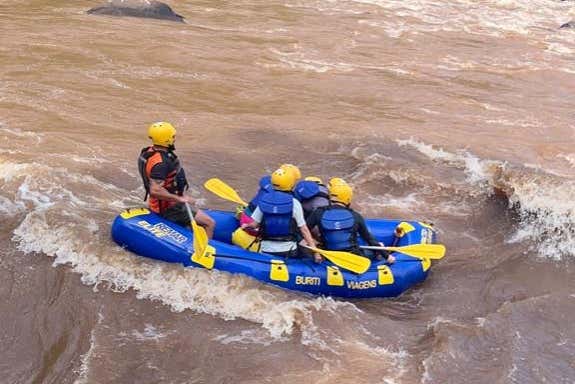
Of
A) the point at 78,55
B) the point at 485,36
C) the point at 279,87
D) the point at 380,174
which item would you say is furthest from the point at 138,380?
the point at 485,36

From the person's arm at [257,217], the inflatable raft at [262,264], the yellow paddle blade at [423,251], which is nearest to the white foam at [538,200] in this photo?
the yellow paddle blade at [423,251]

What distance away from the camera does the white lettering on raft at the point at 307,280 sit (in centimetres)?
548

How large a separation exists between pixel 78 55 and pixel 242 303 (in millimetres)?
8609

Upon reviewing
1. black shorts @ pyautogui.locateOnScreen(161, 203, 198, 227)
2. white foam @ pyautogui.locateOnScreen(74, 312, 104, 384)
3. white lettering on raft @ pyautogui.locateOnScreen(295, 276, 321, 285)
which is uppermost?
black shorts @ pyautogui.locateOnScreen(161, 203, 198, 227)

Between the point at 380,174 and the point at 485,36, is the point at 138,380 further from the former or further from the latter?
the point at 485,36

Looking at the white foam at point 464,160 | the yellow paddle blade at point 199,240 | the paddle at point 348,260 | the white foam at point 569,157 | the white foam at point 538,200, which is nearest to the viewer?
the yellow paddle blade at point 199,240

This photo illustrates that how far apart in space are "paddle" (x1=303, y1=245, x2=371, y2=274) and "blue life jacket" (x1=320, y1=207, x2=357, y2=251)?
0.40ft

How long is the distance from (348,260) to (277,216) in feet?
2.38

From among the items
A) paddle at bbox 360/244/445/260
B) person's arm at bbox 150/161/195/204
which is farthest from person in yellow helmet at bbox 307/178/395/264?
person's arm at bbox 150/161/195/204

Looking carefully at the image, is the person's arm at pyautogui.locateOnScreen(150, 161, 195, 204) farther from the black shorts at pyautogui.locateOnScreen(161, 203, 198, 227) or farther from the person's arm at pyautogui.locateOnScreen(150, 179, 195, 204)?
the black shorts at pyautogui.locateOnScreen(161, 203, 198, 227)

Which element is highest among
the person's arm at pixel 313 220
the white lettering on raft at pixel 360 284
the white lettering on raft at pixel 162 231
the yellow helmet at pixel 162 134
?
the yellow helmet at pixel 162 134

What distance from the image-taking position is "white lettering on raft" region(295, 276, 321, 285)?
548cm

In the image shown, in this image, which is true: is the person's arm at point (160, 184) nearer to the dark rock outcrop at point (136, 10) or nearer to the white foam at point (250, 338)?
the white foam at point (250, 338)

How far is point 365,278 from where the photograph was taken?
559cm
